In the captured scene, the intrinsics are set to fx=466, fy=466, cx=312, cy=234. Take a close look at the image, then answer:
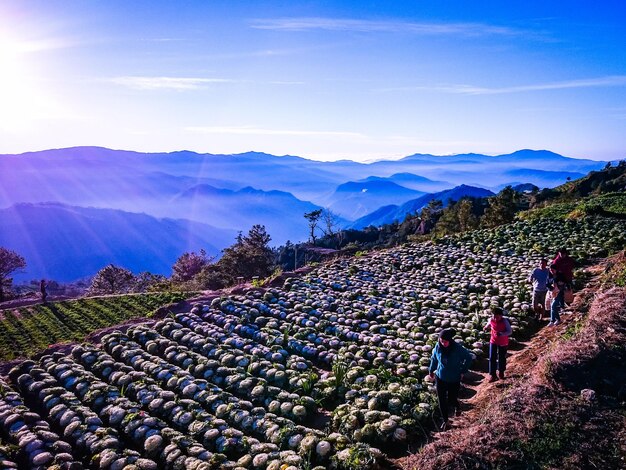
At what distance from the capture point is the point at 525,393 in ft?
41.0

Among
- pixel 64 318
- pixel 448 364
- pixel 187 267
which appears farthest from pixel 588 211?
pixel 187 267

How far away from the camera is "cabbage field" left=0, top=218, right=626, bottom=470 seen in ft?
44.2

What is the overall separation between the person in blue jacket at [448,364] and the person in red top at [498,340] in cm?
251

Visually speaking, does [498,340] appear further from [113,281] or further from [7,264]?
[7,264]

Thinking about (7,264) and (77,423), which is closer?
(77,423)

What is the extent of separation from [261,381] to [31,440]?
7.52 metres

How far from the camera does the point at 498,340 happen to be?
576 inches

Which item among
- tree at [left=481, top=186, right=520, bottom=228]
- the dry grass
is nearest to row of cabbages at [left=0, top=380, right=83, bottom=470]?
the dry grass

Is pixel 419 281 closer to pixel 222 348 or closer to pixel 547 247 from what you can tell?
Answer: pixel 547 247

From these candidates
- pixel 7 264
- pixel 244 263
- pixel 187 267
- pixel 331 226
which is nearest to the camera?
pixel 244 263

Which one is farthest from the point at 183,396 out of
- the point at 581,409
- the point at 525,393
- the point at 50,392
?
the point at 581,409

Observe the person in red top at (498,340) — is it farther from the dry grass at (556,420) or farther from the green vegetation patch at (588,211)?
the green vegetation patch at (588,211)

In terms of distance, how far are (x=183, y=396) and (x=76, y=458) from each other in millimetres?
3736

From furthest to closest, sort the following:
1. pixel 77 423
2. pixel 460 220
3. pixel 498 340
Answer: pixel 460 220 → pixel 77 423 → pixel 498 340
